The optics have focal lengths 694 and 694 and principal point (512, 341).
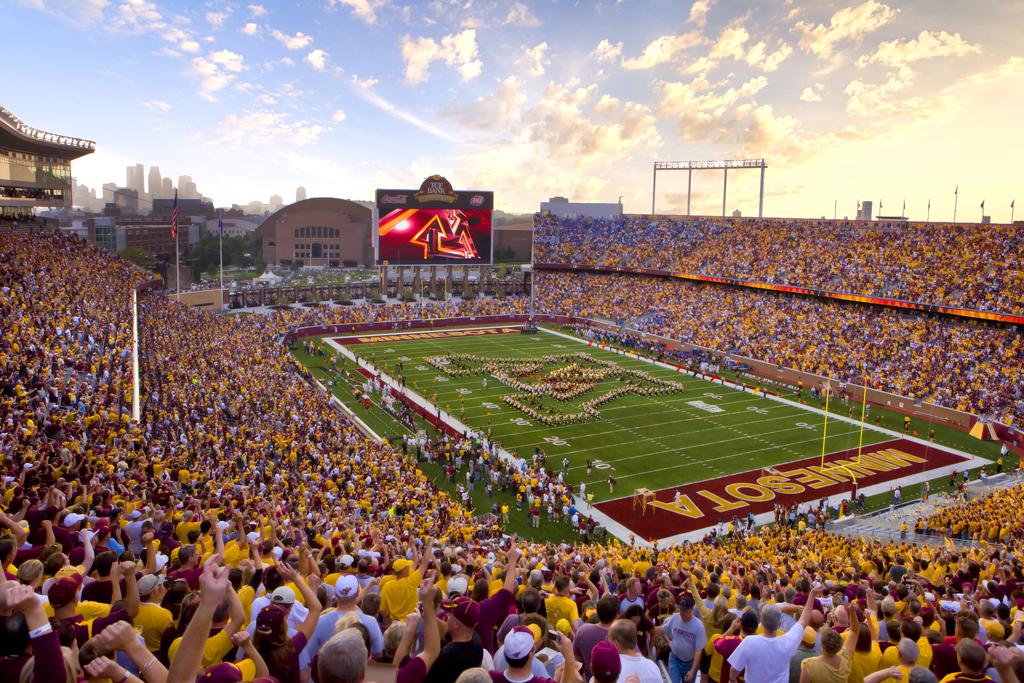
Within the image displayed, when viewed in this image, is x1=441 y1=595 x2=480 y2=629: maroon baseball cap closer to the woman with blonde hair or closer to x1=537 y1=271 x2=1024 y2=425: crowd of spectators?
the woman with blonde hair

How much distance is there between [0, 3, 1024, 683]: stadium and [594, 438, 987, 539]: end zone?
0.15m

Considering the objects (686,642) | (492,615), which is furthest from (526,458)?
(492,615)

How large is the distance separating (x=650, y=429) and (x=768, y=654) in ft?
81.4

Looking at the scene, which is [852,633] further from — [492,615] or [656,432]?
[656,432]

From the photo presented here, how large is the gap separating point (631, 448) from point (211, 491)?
691 inches

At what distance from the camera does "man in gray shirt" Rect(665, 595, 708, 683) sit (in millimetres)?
6066

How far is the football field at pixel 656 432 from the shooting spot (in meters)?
22.7

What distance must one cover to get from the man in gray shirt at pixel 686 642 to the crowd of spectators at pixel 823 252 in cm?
3600

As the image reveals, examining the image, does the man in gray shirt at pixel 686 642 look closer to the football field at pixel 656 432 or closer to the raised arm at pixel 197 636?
the raised arm at pixel 197 636

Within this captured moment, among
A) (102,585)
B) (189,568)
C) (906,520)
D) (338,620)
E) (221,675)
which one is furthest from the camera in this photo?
(906,520)

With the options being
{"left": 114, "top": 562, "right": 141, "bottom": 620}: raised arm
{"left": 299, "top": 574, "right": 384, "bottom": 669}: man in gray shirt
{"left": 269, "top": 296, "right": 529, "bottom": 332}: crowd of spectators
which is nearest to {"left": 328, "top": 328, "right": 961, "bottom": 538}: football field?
{"left": 269, "top": 296, "right": 529, "bottom": 332}: crowd of spectators

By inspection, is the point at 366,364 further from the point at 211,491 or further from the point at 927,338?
the point at 927,338

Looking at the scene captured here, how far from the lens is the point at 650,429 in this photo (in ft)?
96.3

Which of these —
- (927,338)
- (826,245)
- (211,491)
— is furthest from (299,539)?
(826,245)
